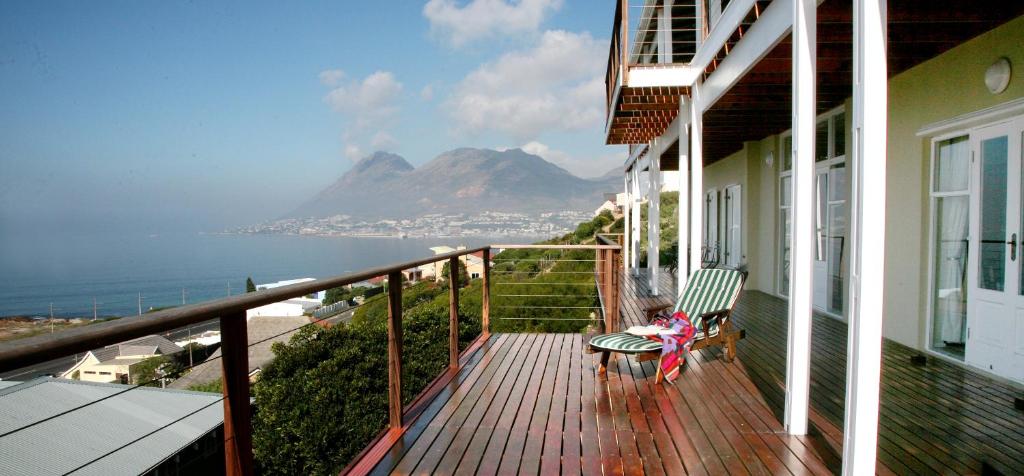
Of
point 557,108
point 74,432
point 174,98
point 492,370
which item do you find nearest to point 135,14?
point 174,98

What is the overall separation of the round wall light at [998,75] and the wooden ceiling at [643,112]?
9.60 ft

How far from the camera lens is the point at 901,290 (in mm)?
5383

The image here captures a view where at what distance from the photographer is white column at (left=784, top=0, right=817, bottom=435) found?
2973 millimetres

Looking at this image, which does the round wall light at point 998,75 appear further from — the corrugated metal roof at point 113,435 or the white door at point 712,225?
the corrugated metal roof at point 113,435

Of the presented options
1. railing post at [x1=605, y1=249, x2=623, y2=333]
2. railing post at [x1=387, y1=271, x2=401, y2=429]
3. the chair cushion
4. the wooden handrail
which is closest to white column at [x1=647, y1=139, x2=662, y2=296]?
railing post at [x1=605, y1=249, x2=623, y2=333]

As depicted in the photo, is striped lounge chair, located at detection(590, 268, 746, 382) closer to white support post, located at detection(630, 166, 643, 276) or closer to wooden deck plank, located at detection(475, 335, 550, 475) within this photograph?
wooden deck plank, located at detection(475, 335, 550, 475)

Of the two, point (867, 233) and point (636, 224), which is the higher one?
point (867, 233)

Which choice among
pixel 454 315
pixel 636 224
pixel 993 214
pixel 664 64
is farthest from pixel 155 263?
pixel 993 214

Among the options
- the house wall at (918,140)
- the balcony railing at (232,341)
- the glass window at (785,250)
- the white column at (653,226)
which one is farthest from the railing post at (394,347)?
the glass window at (785,250)

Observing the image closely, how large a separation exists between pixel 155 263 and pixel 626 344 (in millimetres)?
124760

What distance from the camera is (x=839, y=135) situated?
275 inches

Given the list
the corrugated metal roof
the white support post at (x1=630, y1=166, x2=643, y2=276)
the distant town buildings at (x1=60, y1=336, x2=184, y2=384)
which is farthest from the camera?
the corrugated metal roof

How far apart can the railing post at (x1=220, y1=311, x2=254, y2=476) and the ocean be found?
1838 inches

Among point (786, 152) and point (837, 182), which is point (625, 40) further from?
point (786, 152)
